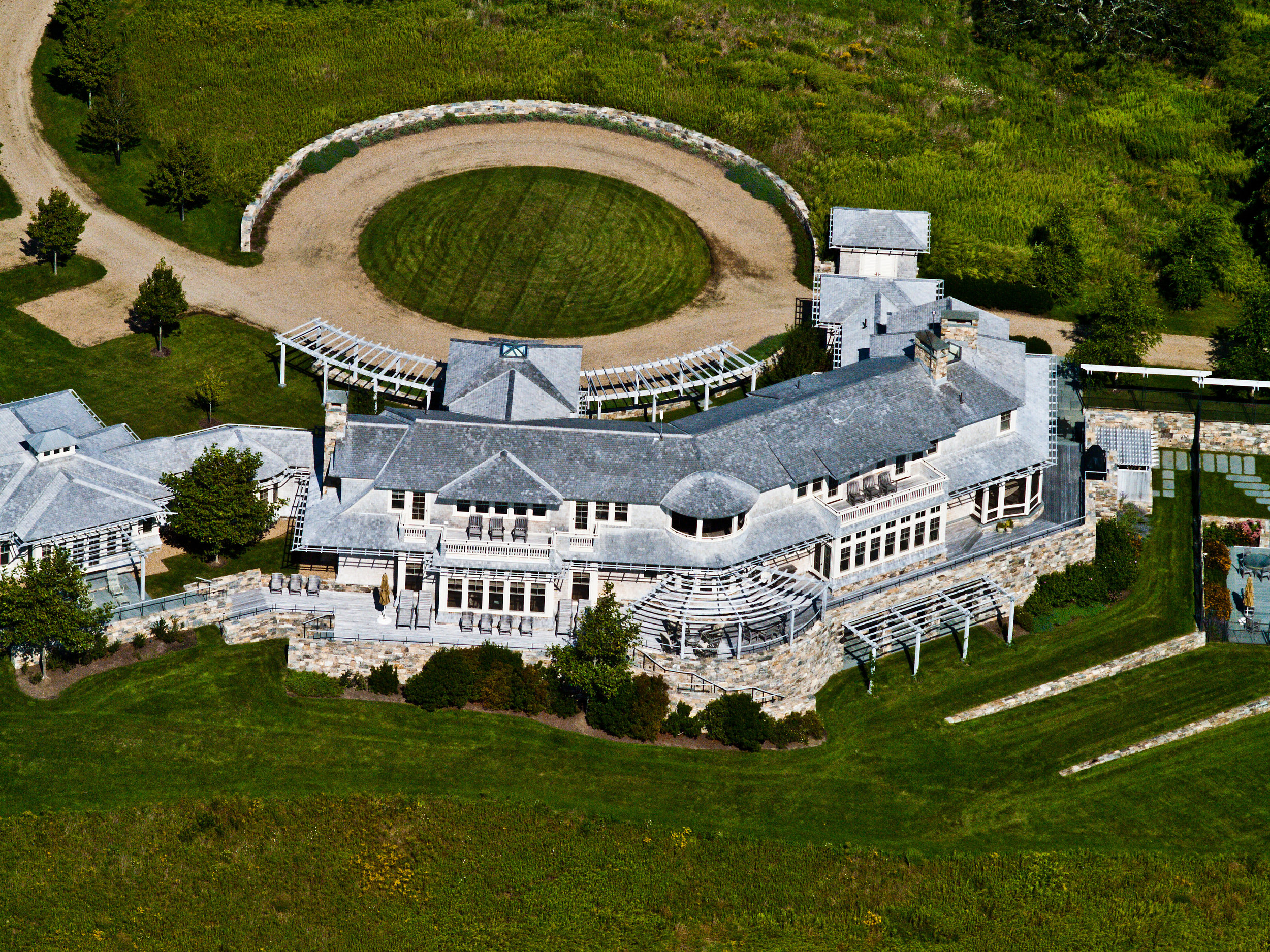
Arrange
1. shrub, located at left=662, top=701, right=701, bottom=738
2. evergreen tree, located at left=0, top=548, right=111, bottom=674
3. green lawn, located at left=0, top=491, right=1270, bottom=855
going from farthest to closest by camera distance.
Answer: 1. shrub, located at left=662, top=701, right=701, bottom=738
2. evergreen tree, located at left=0, top=548, right=111, bottom=674
3. green lawn, located at left=0, top=491, right=1270, bottom=855

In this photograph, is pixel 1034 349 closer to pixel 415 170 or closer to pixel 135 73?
pixel 415 170

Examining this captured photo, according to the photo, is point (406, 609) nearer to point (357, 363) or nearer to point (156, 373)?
point (357, 363)

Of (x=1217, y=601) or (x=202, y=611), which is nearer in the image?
(x=202, y=611)

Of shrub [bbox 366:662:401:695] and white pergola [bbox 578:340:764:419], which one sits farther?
white pergola [bbox 578:340:764:419]

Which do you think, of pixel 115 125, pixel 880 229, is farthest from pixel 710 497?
pixel 115 125

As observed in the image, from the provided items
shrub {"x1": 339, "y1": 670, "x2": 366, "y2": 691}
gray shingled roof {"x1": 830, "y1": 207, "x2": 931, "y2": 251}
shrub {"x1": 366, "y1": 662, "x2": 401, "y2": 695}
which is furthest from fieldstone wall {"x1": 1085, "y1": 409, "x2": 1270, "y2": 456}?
shrub {"x1": 339, "y1": 670, "x2": 366, "y2": 691}

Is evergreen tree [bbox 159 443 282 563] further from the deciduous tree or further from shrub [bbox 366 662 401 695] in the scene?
shrub [bbox 366 662 401 695]

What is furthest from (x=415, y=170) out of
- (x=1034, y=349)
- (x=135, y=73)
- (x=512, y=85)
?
(x=1034, y=349)
